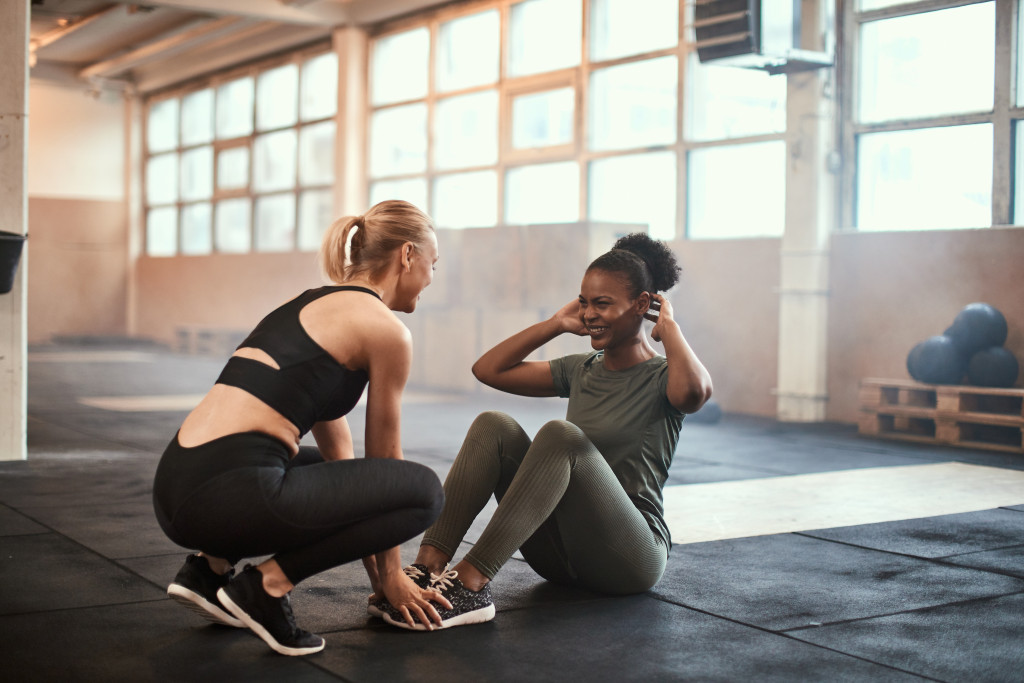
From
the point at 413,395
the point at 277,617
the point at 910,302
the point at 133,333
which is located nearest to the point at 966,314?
the point at 910,302

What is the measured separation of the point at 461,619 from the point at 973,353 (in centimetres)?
498

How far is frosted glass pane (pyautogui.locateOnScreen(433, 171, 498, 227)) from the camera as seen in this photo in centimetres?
1100

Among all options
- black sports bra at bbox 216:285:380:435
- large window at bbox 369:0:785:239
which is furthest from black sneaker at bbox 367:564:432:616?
large window at bbox 369:0:785:239

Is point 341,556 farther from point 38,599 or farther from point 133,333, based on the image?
point 133,333

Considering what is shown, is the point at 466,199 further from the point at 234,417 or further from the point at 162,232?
the point at 234,417

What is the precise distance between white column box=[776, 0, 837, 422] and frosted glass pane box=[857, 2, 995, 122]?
1.04ft

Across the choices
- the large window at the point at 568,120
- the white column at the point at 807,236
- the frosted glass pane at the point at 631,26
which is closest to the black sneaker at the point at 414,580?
the white column at the point at 807,236

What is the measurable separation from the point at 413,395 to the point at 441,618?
7134mm

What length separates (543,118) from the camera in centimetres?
1032

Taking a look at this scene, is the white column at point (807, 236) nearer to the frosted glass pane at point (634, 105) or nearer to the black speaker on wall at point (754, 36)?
the black speaker on wall at point (754, 36)

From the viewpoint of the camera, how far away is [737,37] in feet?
23.7

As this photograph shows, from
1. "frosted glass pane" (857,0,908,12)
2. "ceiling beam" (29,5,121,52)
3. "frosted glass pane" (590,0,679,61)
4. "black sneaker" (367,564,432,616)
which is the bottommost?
A: "black sneaker" (367,564,432,616)

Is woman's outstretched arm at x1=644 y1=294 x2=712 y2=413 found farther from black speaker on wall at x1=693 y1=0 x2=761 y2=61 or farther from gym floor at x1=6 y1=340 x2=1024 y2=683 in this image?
black speaker on wall at x1=693 y1=0 x2=761 y2=61

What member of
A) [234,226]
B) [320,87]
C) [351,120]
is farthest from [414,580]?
[234,226]
